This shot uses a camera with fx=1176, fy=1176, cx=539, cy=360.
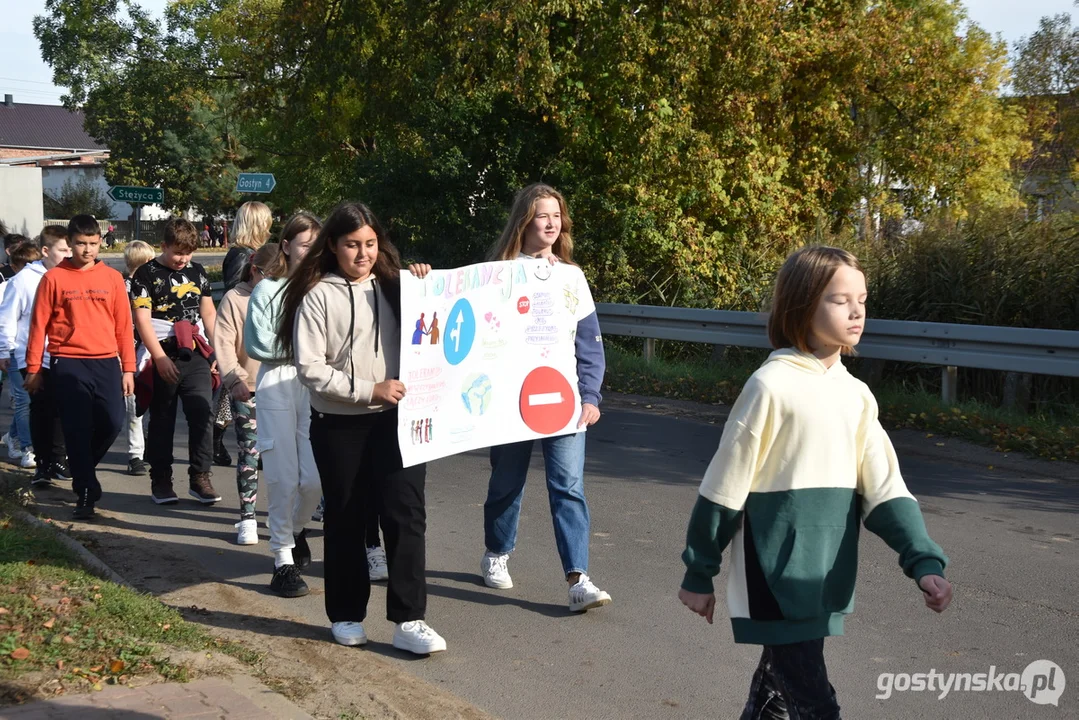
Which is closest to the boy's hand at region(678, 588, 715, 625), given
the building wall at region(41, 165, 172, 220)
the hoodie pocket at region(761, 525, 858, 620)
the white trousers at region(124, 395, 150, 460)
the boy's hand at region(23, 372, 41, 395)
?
the hoodie pocket at region(761, 525, 858, 620)

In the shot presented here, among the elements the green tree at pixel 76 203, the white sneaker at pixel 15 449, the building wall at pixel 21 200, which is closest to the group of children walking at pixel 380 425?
the white sneaker at pixel 15 449

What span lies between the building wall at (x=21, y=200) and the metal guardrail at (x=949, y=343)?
26741mm

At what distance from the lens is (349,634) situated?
205 inches

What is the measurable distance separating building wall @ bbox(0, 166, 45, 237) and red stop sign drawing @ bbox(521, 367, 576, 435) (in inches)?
1255

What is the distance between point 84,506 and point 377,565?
247 cm

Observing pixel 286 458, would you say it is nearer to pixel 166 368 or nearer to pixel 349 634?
pixel 349 634

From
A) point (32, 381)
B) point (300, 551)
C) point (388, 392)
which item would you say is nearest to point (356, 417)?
point (388, 392)

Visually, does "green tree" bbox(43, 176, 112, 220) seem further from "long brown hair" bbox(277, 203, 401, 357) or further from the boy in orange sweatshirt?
"long brown hair" bbox(277, 203, 401, 357)

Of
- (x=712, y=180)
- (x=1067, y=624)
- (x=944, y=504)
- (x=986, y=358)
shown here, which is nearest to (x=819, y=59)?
(x=712, y=180)

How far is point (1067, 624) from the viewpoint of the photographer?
538 centimetres

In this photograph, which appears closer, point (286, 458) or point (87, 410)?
point (286, 458)

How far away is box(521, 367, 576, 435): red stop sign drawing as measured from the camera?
562cm

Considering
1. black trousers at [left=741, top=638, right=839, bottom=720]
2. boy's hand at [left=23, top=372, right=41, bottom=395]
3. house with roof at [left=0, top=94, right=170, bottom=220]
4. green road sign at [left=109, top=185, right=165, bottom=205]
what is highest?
house with roof at [left=0, top=94, right=170, bottom=220]

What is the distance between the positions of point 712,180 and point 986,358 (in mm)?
8831
